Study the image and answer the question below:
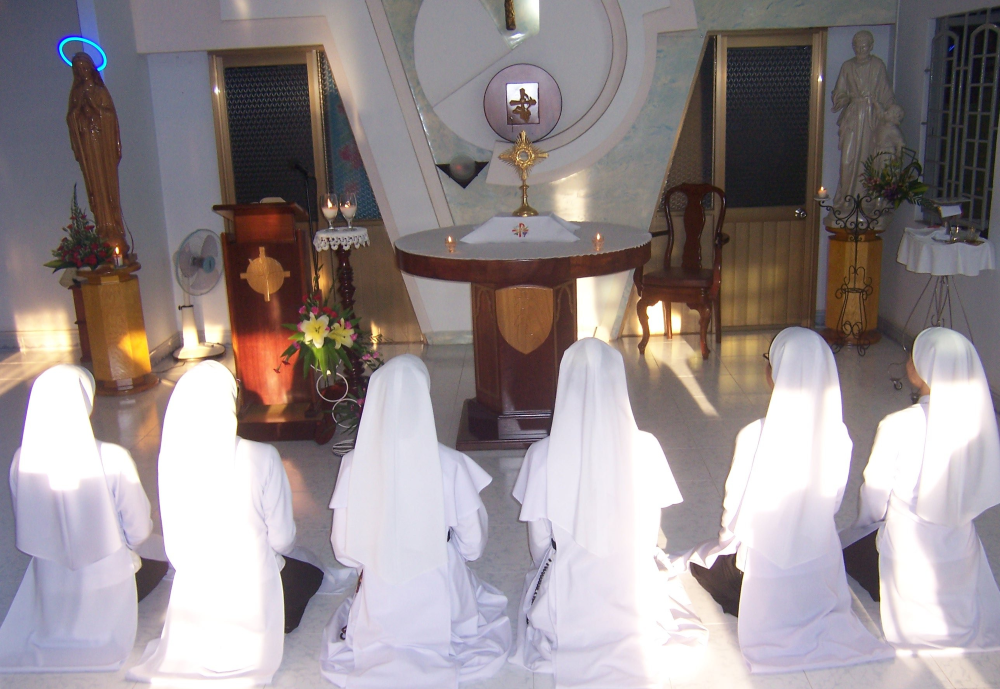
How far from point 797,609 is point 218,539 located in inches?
78.7

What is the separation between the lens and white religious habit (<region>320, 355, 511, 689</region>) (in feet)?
9.49

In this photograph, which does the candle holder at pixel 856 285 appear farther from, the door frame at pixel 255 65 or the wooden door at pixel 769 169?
the door frame at pixel 255 65

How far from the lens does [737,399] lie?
19.4ft

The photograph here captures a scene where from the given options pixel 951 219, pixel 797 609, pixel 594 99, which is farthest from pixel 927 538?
pixel 594 99

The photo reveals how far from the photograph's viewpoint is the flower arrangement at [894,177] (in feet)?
20.5

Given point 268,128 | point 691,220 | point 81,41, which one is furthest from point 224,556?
point 691,220

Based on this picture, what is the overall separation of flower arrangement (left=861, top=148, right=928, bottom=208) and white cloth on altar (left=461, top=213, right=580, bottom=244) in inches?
99.6

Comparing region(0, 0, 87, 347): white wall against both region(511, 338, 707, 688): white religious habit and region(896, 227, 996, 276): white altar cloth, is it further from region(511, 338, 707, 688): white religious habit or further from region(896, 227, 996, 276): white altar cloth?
region(896, 227, 996, 276): white altar cloth

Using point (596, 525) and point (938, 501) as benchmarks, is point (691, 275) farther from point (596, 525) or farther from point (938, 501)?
point (596, 525)

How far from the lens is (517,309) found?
16.1ft

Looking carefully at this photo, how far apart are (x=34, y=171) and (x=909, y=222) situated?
689cm

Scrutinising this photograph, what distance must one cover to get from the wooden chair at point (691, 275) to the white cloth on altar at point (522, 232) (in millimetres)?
1773

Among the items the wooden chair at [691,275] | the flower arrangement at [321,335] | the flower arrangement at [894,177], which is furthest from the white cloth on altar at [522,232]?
the flower arrangement at [894,177]

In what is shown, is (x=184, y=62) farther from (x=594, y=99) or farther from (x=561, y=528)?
(x=561, y=528)
